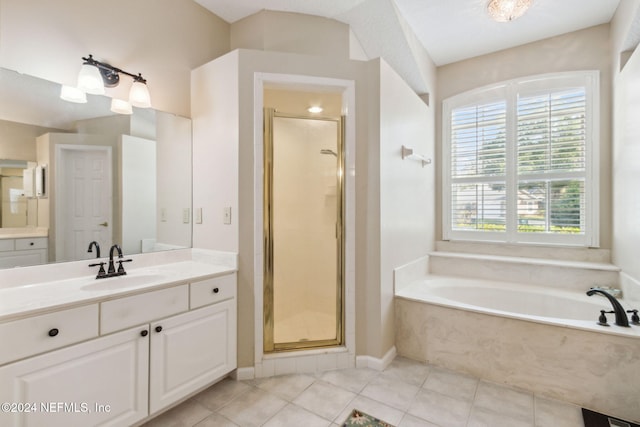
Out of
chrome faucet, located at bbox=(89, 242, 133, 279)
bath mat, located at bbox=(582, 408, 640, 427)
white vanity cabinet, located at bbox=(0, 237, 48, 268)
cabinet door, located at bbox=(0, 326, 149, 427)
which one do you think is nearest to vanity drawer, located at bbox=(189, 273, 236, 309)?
cabinet door, located at bbox=(0, 326, 149, 427)

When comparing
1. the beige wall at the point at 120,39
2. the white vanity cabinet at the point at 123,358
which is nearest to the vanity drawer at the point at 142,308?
the white vanity cabinet at the point at 123,358

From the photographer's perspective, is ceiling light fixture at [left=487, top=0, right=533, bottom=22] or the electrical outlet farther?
ceiling light fixture at [left=487, top=0, right=533, bottom=22]

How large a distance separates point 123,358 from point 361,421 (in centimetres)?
133

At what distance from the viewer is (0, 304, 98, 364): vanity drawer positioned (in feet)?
3.63

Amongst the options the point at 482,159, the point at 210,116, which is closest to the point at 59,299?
the point at 210,116

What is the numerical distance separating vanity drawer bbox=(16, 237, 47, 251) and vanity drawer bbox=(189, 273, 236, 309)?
813 millimetres

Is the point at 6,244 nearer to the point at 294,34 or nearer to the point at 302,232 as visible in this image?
the point at 302,232

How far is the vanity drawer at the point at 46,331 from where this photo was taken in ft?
3.63

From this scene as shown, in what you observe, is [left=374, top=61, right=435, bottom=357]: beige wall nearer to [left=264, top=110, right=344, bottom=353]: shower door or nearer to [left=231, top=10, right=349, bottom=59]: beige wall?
[left=264, top=110, right=344, bottom=353]: shower door

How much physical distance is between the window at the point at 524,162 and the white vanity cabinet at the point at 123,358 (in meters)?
2.76

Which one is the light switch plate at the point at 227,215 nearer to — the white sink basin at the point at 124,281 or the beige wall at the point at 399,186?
the white sink basin at the point at 124,281

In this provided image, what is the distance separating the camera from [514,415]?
5.60ft

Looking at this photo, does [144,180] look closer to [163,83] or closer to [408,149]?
[163,83]

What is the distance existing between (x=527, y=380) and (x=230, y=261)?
218cm
